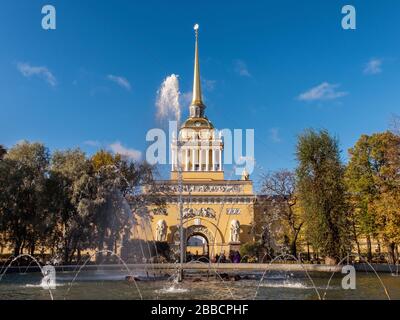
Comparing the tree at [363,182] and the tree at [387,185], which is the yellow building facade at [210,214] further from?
the tree at [387,185]

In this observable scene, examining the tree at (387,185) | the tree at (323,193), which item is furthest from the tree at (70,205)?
the tree at (387,185)

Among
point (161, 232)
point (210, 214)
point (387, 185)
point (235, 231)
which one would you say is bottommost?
point (161, 232)

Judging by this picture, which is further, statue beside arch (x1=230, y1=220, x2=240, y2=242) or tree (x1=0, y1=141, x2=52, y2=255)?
statue beside arch (x1=230, y1=220, x2=240, y2=242)

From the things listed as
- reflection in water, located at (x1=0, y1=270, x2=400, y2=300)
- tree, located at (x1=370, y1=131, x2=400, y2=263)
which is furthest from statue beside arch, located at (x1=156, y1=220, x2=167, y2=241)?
reflection in water, located at (x1=0, y1=270, x2=400, y2=300)

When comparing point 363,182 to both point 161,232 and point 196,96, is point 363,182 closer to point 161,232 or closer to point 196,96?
point 161,232

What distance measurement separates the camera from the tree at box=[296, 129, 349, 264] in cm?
3188

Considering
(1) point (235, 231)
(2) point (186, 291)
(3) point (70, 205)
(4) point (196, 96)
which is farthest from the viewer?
(4) point (196, 96)

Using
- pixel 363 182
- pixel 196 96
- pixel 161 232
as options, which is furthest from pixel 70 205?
pixel 196 96

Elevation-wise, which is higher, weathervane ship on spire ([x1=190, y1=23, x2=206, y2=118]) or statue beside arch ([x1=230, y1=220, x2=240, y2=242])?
weathervane ship on spire ([x1=190, y1=23, x2=206, y2=118])

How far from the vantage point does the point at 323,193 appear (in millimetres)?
32531

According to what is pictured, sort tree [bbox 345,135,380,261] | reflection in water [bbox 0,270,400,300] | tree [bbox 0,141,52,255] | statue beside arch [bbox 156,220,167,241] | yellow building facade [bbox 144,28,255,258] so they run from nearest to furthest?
reflection in water [bbox 0,270,400,300], tree [bbox 0,141,52,255], tree [bbox 345,135,380,261], statue beside arch [bbox 156,220,167,241], yellow building facade [bbox 144,28,255,258]

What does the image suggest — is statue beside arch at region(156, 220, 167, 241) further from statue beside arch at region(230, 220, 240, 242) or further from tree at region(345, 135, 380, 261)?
tree at region(345, 135, 380, 261)

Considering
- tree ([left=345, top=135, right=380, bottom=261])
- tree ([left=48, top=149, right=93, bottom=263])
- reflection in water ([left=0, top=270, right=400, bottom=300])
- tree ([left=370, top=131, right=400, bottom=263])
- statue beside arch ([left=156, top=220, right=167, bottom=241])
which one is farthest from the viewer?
statue beside arch ([left=156, top=220, right=167, bottom=241])

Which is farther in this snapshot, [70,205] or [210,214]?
[210,214]
